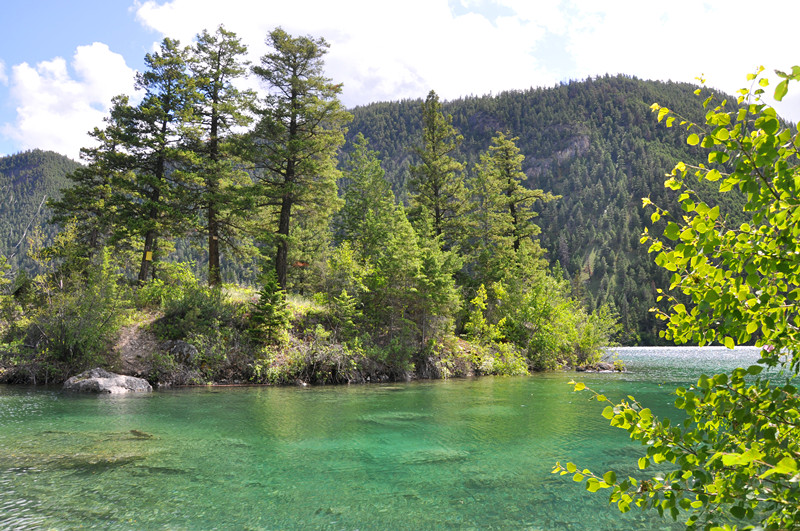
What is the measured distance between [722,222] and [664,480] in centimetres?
120

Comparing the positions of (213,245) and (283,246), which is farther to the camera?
(213,245)

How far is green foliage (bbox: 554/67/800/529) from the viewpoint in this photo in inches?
73.7

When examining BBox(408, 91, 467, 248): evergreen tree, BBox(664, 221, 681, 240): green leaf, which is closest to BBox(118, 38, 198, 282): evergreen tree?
BBox(408, 91, 467, 248): evergreen tree

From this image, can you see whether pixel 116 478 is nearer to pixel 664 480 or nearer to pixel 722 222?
pixel 664 480

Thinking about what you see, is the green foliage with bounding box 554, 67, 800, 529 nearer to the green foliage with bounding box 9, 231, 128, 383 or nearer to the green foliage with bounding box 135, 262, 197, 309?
the green foliage with bounding box 9, 231, 128, 383

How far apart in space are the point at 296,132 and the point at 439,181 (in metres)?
14.4

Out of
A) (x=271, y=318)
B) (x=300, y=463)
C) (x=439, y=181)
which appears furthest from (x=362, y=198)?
(x=300, y=463)

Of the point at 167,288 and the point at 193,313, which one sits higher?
the point at 167,288

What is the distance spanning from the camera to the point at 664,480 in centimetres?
214

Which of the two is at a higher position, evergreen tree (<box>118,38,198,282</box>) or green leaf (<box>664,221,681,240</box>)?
evergreen tree (<box>118,38,198,282</box>)

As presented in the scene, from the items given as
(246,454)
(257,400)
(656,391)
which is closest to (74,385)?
(257,400)

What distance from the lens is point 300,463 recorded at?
8.80 m

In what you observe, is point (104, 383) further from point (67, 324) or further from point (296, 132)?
point (296, 132)

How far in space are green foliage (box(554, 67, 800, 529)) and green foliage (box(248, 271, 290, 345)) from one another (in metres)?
20.6
